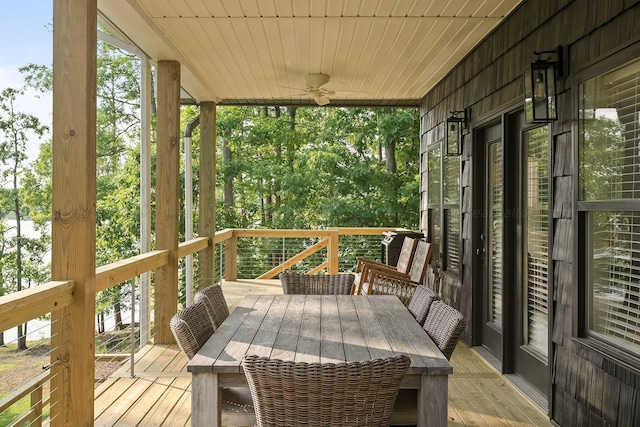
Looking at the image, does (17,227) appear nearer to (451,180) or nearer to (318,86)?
(318,86)

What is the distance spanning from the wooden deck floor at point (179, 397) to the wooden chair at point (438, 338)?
952 mm

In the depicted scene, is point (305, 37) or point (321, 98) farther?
point (321, 98)

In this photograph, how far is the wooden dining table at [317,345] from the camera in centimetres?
210

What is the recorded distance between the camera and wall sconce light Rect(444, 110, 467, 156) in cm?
534

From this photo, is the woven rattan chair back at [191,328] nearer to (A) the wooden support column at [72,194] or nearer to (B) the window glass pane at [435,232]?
(A) the wooden support column at [72,194]

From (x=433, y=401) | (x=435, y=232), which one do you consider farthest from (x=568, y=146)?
(x=435, y=232)

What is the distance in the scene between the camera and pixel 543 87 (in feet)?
10.8

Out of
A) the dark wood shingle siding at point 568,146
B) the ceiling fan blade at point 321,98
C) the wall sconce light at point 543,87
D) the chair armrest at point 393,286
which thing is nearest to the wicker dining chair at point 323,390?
the dark wood shingle siding at point 568,146

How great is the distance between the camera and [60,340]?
2809 millimetres

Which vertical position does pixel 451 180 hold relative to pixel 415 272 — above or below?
above

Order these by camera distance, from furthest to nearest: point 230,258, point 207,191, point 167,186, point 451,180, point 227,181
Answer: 1. point 227,181
2. point 230,258
3. point 207,191
4. point 451,180
5. point 167,186

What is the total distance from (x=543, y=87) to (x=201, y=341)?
2.31 m

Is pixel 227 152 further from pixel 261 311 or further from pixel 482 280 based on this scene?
pixel 261 311

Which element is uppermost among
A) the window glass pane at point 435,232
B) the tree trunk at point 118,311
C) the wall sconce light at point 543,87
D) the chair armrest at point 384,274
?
the wall sconce light at point 543,87
